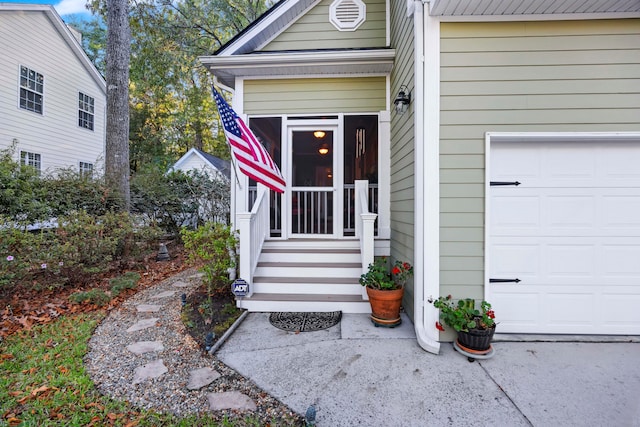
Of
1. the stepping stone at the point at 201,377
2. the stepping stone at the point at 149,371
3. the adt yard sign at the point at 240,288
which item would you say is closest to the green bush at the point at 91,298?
the adt yard sign at the point at 240,288

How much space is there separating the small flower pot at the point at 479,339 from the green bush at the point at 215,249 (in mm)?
3015

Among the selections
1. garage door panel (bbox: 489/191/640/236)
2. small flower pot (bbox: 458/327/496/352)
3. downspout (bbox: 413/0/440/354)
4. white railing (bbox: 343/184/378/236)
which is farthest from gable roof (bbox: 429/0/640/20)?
small flower pot (bbox: 458/327/496/352)

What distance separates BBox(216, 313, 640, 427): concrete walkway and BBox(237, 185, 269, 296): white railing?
2.95 ft

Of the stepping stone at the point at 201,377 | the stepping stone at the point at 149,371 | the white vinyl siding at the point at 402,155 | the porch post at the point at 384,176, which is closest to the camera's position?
the stepping stone at the point at 201,377

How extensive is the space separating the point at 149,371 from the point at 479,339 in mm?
2877

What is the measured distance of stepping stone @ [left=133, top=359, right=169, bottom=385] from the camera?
7.93ft

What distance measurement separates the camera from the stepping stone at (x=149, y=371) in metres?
2.42

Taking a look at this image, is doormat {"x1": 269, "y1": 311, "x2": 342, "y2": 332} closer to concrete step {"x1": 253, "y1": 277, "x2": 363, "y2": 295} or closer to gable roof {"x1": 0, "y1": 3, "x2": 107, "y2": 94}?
concrete step {"x1": 253, "y1": 277, "x2": 363, "y2": 295}

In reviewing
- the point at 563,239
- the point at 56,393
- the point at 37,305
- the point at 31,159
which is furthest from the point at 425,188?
the point at 31,159

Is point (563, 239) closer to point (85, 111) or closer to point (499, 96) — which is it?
point (499, 96)

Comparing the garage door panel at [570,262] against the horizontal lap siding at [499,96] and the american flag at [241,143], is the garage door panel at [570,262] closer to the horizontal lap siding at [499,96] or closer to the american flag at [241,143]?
the horizontal lap siding at [499,96]

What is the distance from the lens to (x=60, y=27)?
32.9 ft

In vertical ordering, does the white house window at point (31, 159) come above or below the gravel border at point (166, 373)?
above

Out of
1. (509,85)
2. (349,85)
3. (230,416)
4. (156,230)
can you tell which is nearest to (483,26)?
(509,85)
